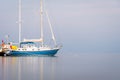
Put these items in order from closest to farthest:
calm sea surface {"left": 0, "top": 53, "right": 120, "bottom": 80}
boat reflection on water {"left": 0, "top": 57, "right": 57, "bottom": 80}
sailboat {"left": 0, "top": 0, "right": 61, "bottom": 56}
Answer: boat reflection on water {"left": 0, "top": 57, "right": 57, "bottom": 80} → calm sea surface {"left": 0, "top": 53, "right": 120, "bottom": 80} → sailboat {"left": 0, "top": 0, "right": 61, "bottom": 56}

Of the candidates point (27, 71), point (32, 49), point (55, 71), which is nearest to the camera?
point (27, 71)

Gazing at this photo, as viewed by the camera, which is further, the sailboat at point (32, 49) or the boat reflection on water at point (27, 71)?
the sailboat at point (32, 49)

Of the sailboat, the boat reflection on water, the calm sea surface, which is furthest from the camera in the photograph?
the sailboat

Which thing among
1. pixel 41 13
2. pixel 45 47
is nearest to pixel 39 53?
pixel 45 47

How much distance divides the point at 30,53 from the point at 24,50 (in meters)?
1.99

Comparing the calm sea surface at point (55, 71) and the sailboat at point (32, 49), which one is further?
the sailboat at point (32, 49)

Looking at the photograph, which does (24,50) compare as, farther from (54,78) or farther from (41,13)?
(54,78)

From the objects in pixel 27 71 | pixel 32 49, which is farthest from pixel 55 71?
pixel 32 49

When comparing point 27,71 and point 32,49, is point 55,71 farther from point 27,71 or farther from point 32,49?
point 32,49

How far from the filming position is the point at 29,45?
422ft

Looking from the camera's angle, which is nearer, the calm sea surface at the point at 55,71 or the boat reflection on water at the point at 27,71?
the boat reflection on water at the point at 27,71

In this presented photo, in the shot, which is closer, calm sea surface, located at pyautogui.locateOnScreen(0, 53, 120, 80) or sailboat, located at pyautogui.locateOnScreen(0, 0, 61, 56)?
calm sea surface, located at pyautogui.locateOnScreen(0, 53, 120, 80)

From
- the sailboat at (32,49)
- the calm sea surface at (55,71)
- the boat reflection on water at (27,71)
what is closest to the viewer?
the boat reflection on water at (27,71)

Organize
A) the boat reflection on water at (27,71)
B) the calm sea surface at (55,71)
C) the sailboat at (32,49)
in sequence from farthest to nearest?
the sailboat at (32,49) → the calm sea surface at (55,71) → the boat reflection on water at (27,71)
